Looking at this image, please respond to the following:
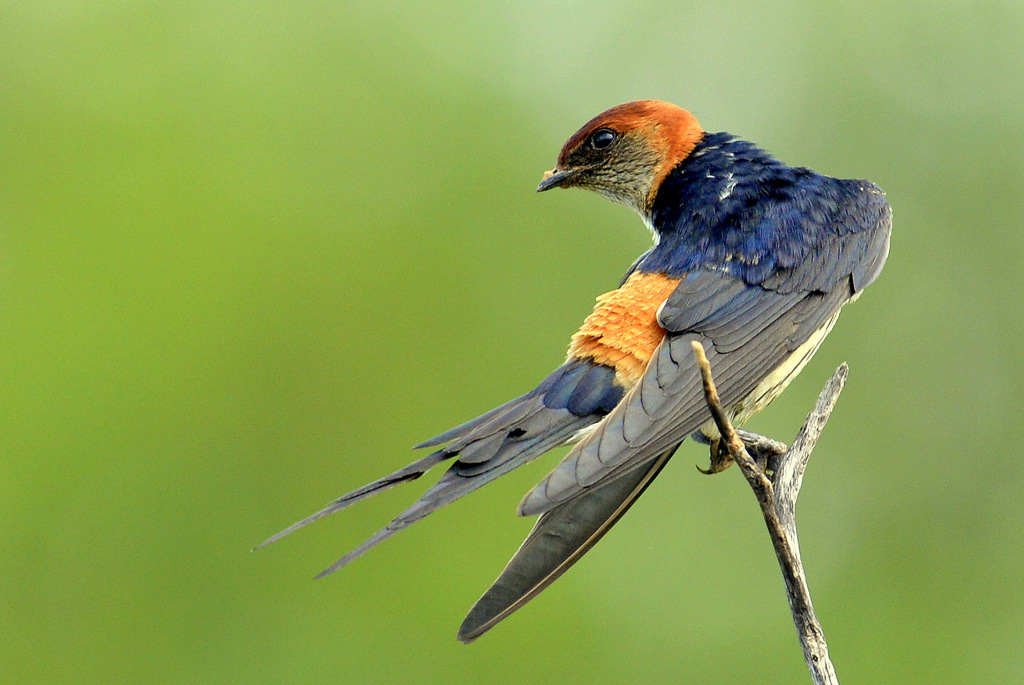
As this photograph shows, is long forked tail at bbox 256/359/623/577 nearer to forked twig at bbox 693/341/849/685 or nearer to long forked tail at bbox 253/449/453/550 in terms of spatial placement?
long forked tail at bbox 253/449/453/550

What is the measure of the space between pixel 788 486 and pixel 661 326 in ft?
2.06

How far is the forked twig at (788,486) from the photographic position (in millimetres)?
2256

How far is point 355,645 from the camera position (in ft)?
16.5

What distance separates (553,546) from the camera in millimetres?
2947

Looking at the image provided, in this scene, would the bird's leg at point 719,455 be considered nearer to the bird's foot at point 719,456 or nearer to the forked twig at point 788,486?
the bird's foot at point 719,456

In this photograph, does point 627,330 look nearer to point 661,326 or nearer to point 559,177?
point 661,326

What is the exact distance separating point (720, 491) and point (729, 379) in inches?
141

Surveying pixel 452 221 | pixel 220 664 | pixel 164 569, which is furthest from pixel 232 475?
pixel 452 221

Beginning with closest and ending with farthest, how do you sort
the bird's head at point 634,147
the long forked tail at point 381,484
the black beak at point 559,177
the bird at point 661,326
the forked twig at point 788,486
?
the forked twig at point 788,486
the long forked tail at point 381,484
the bird at point 661,326
the bird's head at point 634,147
the black beak at point 559,177

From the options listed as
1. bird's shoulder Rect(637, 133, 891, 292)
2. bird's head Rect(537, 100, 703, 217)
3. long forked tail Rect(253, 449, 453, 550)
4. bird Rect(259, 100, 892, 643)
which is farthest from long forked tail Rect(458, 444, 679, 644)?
bird's head Rect(537, 100, 703, 217)

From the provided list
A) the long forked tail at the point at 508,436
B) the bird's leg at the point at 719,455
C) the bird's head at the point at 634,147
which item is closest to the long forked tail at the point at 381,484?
the long forked tail at the point at 508,436

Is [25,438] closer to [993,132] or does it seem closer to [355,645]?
[355,645]

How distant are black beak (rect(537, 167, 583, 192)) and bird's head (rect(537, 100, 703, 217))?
3 cm

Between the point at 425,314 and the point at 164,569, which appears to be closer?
the point at 164,569
